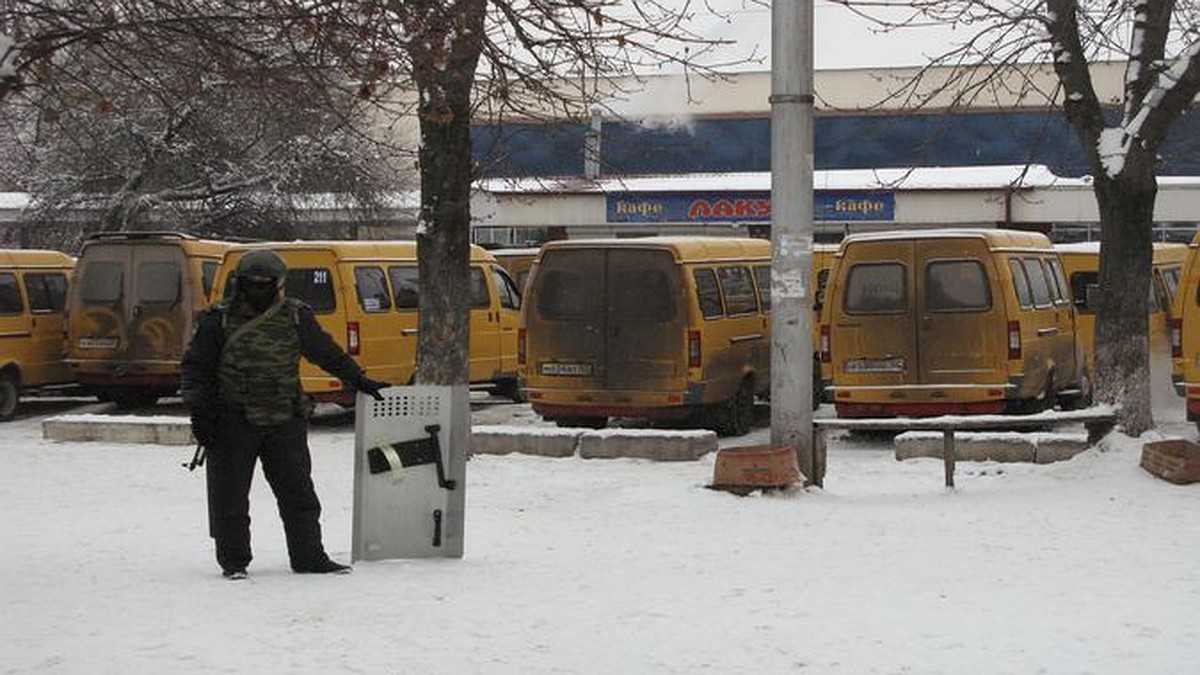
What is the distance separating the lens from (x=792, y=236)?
12.6 m

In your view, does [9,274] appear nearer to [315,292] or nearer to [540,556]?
[315,292]

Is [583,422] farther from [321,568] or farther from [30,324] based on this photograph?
[321,568]

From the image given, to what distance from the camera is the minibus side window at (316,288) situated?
19.4 m

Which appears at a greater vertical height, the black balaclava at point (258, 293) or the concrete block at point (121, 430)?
the black balaclava at point (258, 293)

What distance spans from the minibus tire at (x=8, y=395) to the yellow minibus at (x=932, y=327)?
972 centimetres

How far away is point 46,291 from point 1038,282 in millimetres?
11906

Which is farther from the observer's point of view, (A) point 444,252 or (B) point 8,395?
(B) point 8,395

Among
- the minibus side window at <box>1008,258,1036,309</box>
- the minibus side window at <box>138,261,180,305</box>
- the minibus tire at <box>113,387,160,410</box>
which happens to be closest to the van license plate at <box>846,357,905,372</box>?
the minibus side window at <box>1008,258,1036,309</box>

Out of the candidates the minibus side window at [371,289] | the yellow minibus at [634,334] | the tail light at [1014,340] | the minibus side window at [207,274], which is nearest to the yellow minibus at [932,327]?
the tail light at [1014,340]

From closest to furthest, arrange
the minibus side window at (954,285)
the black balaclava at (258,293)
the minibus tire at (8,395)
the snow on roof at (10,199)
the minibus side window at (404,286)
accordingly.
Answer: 1. the black balaclava at (258,293)
2. the minibus side window at (954,285)
3. the minibus side window at (404,286)
4. the minibus tire at (8,395)
5. the snow on roof at (10,199)

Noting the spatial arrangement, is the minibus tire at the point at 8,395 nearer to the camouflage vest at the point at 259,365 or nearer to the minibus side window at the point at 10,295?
the minibus side window at the point at 10,295

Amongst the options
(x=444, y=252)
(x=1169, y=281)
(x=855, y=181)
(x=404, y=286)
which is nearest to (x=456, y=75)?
(x=444, y=252)

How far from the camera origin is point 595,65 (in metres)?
12.3

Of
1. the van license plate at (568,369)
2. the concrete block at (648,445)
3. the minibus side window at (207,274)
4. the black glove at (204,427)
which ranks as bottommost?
the concrete block at (648,445)
